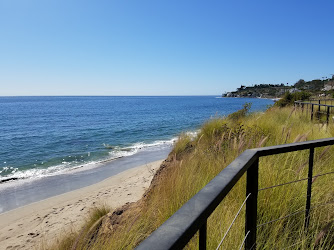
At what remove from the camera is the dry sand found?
22.7 feet

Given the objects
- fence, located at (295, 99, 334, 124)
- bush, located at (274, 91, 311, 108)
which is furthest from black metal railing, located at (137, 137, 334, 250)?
bush, located at (274, 91, 311, 108)

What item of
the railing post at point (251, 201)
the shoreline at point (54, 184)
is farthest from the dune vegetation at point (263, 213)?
the shoreline at point (54, 184)

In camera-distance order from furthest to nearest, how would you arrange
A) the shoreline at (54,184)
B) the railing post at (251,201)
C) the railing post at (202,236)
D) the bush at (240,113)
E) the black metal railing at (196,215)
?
the bush at (240,113), the shoreline at (54,184), the railing post at (251,201), the railing post at (202,236), the black metal railing at (196,215)

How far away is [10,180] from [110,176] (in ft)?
17.1

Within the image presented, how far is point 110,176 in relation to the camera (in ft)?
42.2

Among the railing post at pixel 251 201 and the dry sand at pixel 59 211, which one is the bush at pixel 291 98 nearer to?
the dry sand at pixel 59 211

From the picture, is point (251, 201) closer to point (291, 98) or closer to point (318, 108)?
point (318, 108)

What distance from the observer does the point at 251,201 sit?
5.43 feet

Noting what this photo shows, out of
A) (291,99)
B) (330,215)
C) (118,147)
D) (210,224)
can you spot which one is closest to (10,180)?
(118,147)

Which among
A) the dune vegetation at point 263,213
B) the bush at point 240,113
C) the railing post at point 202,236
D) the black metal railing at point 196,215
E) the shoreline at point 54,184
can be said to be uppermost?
the black metal railing at point 196,215

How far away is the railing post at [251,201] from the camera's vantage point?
5.16 ft

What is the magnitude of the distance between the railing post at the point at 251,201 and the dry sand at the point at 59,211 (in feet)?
15.6

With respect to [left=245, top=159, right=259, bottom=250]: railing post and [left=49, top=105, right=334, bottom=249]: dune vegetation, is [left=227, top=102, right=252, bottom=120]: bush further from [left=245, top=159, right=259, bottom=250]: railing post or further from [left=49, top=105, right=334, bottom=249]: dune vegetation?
[left=245, top=159, right=259, bottom=250]: railing post

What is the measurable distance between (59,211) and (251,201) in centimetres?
878
